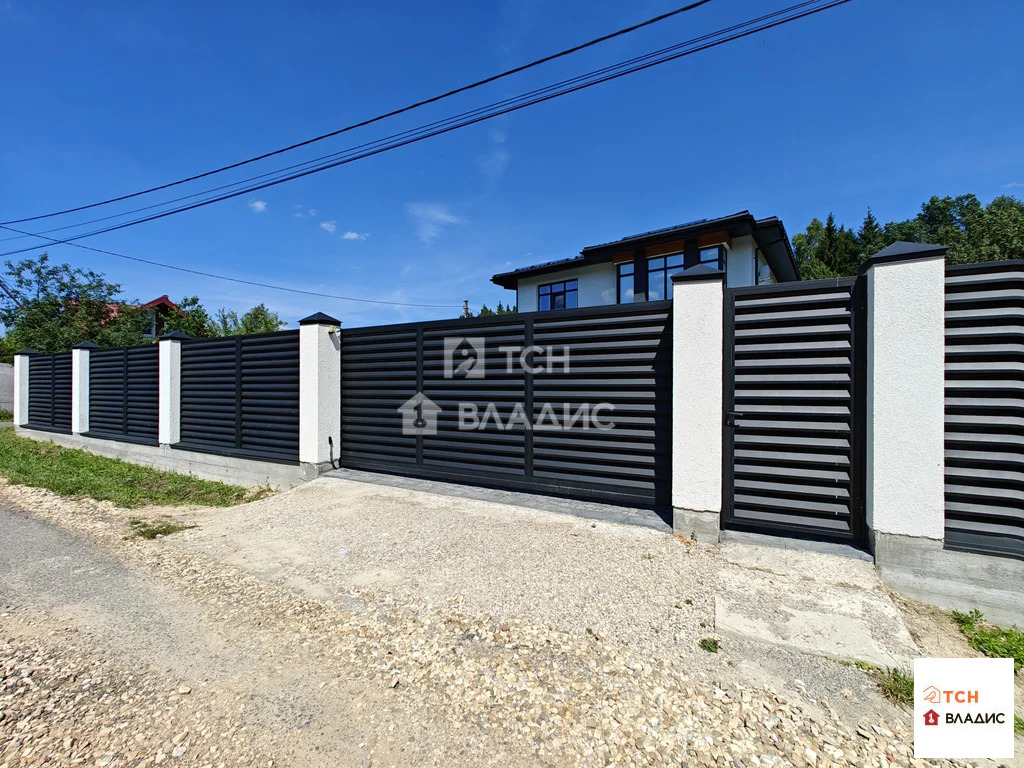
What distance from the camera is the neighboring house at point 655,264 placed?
11047 millimetres

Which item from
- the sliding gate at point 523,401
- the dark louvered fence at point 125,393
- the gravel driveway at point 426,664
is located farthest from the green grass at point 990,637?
the dark louvered fence at point 125,393

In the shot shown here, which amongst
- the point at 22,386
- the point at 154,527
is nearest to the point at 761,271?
the point at 154,527

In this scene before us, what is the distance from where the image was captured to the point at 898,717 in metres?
1.92

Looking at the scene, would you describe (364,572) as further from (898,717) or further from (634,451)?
(898,717)

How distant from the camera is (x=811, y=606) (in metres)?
2.73

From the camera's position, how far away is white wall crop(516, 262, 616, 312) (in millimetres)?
14031

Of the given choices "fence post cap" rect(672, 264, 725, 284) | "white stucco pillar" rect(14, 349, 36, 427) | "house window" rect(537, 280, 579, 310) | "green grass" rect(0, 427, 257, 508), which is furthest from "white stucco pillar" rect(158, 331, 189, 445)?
"house window" rect(537, 280, 579, 310)

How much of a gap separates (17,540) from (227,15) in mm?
7859

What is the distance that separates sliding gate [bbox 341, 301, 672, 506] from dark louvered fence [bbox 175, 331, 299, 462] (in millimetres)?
882

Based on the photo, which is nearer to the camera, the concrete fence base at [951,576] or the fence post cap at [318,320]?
the concrete fence base at [951,576]

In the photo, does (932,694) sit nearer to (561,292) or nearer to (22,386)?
(561,292)

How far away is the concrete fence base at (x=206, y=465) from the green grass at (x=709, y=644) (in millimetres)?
5234

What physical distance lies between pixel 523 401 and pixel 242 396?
487 cm

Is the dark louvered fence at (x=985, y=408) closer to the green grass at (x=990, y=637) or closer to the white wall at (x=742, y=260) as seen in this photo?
the green grass at (x=990, y=637)
